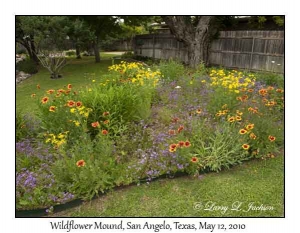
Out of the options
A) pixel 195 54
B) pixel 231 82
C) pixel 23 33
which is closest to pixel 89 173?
pixel 231 82

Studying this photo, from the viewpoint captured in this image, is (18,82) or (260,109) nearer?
(260,109)

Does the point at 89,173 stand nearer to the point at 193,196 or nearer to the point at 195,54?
the point at 193,196

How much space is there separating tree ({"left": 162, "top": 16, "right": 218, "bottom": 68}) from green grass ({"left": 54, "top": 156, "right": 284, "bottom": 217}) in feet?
31.5

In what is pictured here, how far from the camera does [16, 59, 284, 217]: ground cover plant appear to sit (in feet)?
11.9

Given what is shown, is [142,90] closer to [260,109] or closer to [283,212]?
[260,109]

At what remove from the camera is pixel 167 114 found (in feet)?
18.3

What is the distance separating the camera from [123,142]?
4.52m

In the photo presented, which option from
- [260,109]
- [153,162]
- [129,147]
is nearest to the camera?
[153,162]

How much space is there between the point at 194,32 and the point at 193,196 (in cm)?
1075

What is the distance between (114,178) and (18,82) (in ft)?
40.9

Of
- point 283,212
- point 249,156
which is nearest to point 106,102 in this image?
point 249,156

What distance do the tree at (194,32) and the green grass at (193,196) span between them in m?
9.60

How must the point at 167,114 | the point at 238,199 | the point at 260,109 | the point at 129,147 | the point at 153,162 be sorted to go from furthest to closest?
the point at 167,114
the point at 260,109
the point at 129,147
the point at 153,162
the point at 238,199

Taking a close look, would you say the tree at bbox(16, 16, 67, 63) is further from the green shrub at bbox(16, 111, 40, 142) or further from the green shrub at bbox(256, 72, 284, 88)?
the green shrub at bbox(256, 72, 284, 88)
